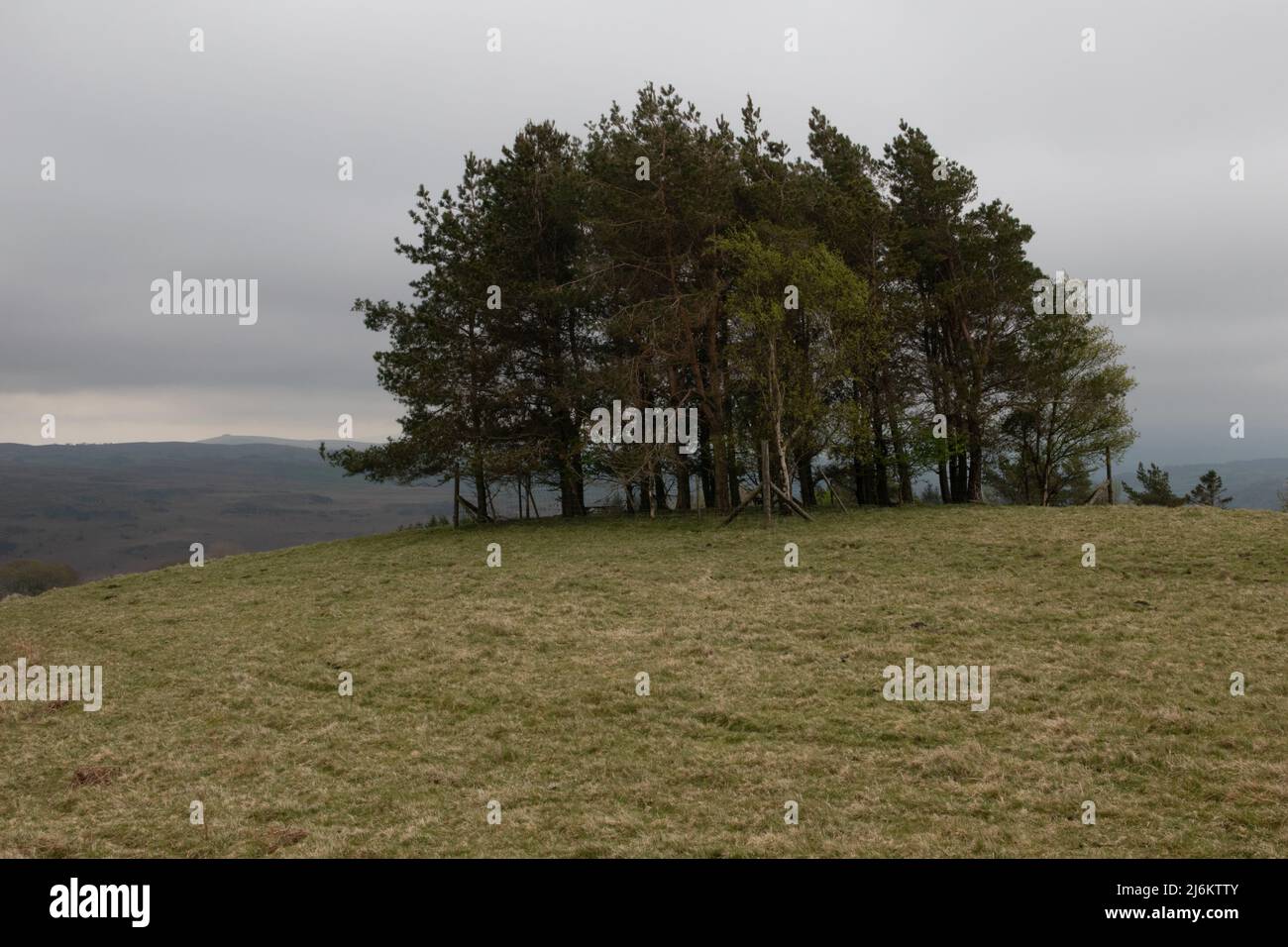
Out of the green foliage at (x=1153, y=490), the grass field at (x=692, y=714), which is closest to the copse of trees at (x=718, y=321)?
the grass field at (x=692, y=714)

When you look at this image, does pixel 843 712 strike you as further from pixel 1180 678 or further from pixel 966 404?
pixel 966 404

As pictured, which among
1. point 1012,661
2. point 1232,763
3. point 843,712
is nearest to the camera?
point 1232,763

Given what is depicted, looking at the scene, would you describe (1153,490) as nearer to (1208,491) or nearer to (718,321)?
(1208,491)

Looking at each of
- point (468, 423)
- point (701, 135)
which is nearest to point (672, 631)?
point (468, 423)

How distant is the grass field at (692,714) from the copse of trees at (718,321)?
35.5 feet

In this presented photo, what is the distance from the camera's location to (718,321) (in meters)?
34.0

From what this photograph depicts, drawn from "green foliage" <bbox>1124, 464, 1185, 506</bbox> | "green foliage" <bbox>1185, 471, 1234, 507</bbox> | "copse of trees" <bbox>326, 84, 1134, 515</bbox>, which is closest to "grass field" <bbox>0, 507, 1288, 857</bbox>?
"copse of trees" <bbox>326, 84, 1134, 515</bbox>

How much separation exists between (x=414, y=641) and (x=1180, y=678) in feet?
45.5

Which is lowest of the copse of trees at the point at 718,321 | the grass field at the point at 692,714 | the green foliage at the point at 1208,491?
the grass field at the point at 692,714

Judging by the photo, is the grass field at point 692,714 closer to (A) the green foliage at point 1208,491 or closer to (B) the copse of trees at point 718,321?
(B) the copse of trees at point 718,321

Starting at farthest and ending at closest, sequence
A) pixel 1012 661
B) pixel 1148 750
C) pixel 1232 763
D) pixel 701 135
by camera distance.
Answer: pixel 701 135
pixel 1012 661
pixel 1148 750
pixel 1232 763

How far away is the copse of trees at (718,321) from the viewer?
3062 centimetres

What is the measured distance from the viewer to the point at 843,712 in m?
11.3

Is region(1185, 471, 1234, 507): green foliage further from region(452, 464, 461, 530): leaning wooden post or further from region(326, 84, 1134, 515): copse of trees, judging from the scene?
region(452, 464, 461, 530): leaning wooden post
